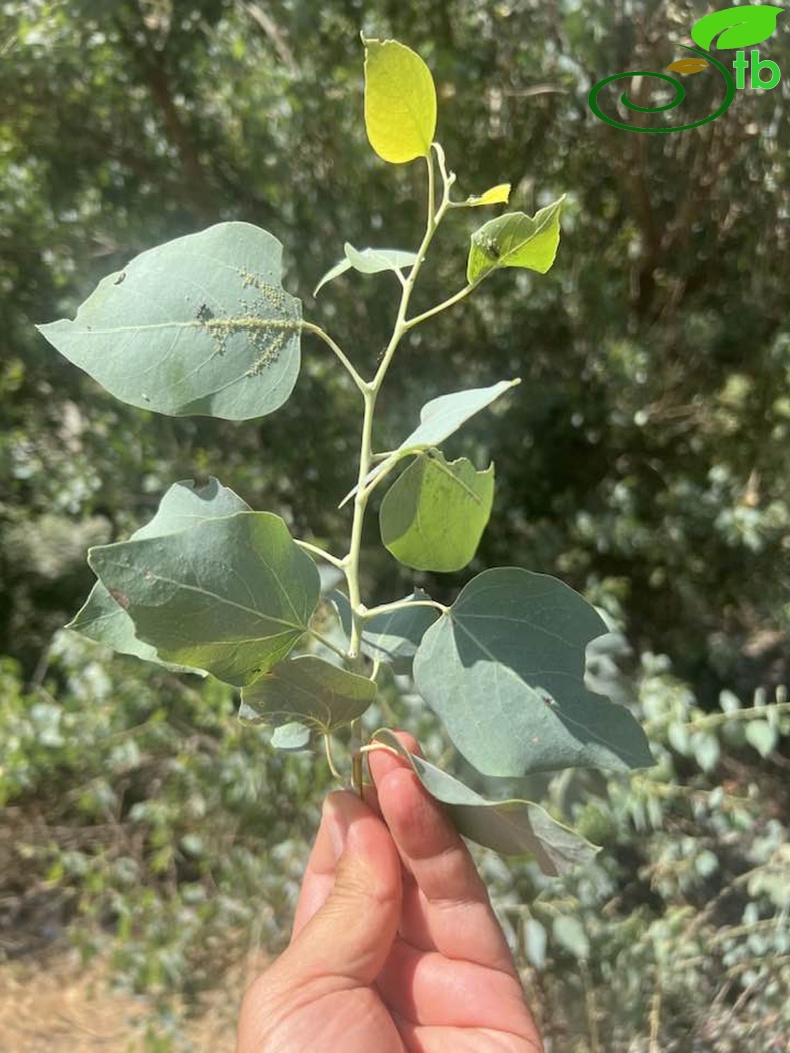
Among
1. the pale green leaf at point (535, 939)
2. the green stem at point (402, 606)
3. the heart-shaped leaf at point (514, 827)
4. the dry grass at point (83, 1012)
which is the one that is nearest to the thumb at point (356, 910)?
the heart-shaped leaf at point (514, 827)

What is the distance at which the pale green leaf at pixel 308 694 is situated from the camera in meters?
0.56

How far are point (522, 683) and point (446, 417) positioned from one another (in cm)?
20

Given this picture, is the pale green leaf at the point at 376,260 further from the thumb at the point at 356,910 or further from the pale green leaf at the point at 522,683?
the thumb at the point at 356,910

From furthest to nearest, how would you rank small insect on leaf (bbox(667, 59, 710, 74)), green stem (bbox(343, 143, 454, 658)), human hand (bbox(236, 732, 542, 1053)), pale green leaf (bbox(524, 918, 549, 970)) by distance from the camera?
small insect on leaf (bbox(667, 59, 710, 74)) < pale green leaf (bbox(524, 918, 549, 970)) < human hand (bbox(236, 732, 542, 1053)) < green stem (bbox(343, 143, 454, 658))

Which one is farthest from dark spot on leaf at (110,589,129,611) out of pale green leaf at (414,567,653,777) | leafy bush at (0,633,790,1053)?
leafy bush at (0,633,790,1053)

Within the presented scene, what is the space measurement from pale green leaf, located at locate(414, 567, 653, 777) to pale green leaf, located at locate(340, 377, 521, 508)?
0.12m

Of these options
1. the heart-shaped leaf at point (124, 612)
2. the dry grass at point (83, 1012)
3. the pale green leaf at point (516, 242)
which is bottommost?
the dry grass at point (83, 1012)

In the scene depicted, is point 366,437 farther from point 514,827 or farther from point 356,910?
point 356,910

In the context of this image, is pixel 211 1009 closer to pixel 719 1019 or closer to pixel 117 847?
pixel 117 847

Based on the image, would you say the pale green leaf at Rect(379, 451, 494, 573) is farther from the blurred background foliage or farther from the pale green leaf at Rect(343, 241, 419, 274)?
the blurred background foliage

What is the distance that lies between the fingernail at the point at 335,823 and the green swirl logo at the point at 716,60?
1.35m

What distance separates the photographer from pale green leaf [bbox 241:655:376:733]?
1.83ft

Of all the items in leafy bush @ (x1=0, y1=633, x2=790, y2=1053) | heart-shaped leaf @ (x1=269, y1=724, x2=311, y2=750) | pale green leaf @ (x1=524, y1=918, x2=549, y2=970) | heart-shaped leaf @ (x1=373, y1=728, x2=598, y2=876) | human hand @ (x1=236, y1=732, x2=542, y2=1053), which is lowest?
leafy bush @ (x1=0, y1=633, x2=790, y2=1053)

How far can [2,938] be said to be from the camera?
216 cm
